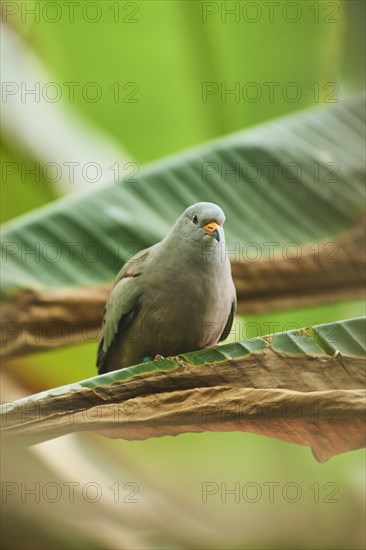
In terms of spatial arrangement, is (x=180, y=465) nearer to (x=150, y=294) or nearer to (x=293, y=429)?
(x=150, y=294)

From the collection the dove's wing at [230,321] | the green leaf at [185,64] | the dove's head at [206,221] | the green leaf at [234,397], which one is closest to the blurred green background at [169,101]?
the green leaf at [185,64]

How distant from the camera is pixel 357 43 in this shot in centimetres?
306

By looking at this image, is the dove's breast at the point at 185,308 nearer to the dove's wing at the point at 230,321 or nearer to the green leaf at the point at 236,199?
the dove's wing at the point at 230,321

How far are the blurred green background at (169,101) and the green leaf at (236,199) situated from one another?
1.16 ft

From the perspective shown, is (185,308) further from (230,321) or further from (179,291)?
(230,321)

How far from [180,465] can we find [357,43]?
2.46 metres

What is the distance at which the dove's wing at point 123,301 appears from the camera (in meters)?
2.81

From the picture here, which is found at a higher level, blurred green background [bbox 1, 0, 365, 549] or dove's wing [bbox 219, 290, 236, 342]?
blurred green background [bbox 1, 0, 365, 549]

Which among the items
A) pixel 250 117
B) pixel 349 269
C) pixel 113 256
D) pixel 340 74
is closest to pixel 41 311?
pixel 113 256

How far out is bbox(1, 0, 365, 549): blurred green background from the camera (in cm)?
329

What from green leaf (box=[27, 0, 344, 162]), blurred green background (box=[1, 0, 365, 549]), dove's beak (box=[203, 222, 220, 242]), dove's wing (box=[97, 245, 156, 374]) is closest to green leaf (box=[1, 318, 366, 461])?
dove's beak (box=[203, 222, 220, 242])

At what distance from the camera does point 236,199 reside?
9.66 feet

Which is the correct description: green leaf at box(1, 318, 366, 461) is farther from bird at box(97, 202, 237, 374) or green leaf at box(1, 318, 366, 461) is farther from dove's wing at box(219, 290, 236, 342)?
dove's wing at box(219, 290, 236, 342)

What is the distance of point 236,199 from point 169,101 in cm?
141
